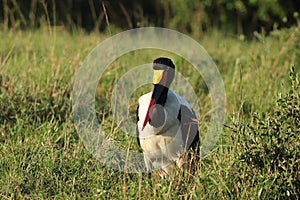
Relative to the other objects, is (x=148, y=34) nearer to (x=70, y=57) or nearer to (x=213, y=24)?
(x=70, y=57)

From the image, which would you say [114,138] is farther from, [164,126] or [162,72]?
[162,72]

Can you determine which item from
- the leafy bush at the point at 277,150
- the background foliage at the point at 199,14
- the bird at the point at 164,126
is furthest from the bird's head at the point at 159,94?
the background foliage at the point at 199,14

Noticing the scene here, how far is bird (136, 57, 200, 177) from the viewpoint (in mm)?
3576

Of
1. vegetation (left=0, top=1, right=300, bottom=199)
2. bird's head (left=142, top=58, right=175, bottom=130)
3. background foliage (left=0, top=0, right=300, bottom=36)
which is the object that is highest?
background foliage (left=0, top=0, right=300, bottom=36)

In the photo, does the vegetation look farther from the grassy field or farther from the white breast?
the white breast

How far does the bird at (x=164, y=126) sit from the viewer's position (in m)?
3.58

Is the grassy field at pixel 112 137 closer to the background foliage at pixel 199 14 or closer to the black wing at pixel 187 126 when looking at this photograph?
the black wing at pixel 187 126

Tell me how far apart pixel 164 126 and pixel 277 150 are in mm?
764

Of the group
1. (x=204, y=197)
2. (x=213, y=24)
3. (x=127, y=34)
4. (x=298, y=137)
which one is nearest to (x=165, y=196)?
(x=204, y=197)

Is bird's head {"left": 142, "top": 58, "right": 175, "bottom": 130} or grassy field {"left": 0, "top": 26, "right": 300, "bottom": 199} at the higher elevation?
bird's head {"left": 142, "top": 58, "right": 175, "bottom": 130}

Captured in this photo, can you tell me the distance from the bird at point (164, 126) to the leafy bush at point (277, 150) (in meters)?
0.45

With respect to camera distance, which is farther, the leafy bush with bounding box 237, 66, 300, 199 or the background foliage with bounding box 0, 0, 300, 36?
the background foliage with bounding box 0, 0, 300, 36

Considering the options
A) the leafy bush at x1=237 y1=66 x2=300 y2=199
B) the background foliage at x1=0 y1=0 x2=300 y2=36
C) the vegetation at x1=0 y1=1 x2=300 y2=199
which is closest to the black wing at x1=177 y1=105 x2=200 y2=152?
the vegetation at x1=0 y1=1 x2=300 y2=199

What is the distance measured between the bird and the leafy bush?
45cm
